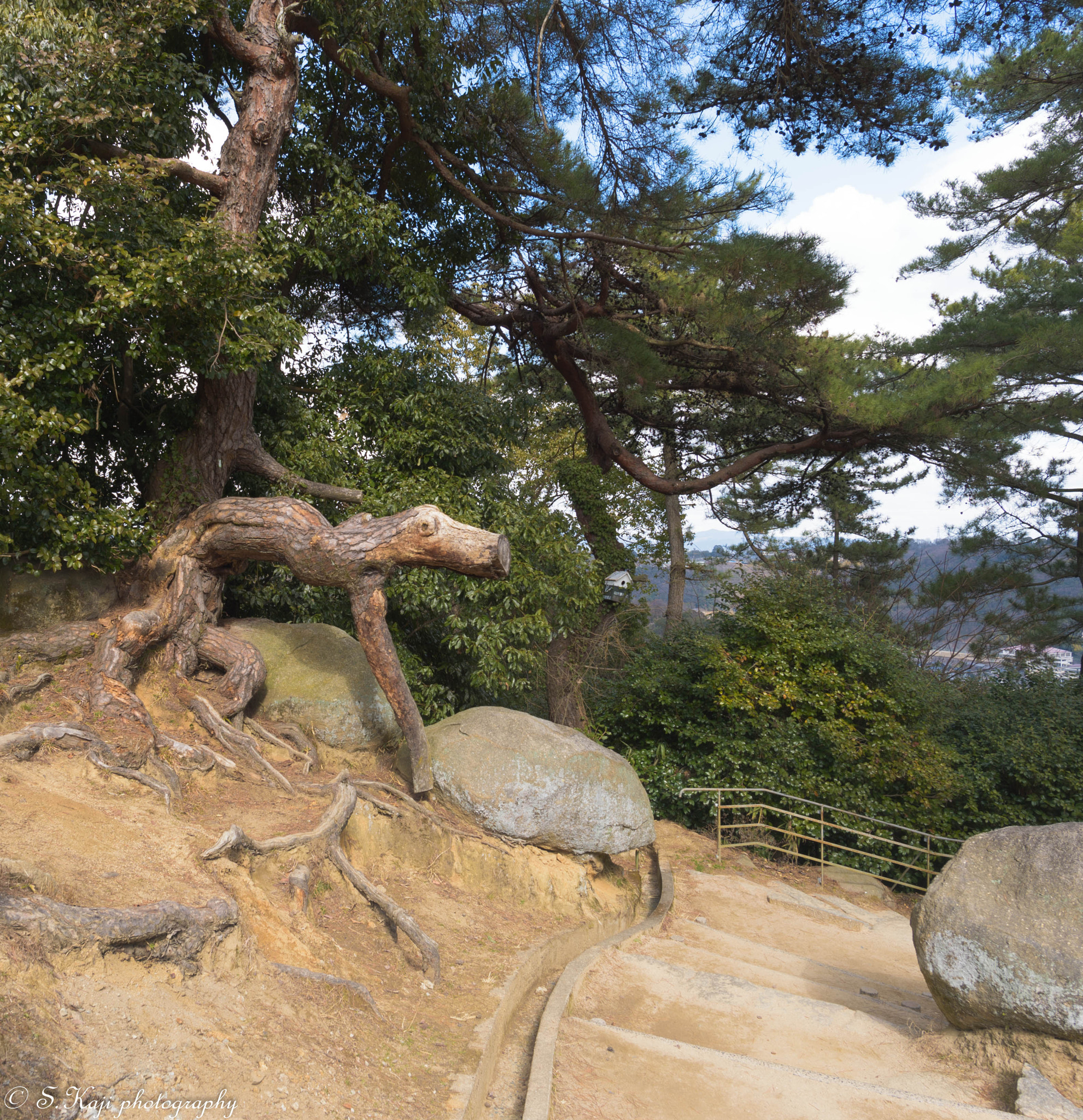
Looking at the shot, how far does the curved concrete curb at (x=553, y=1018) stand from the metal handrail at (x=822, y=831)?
2625mm

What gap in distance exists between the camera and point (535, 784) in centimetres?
816

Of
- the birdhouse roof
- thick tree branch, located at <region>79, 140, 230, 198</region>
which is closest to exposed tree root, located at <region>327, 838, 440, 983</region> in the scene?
thick tree branch, located at <region>79, 140, 230, 198</region>

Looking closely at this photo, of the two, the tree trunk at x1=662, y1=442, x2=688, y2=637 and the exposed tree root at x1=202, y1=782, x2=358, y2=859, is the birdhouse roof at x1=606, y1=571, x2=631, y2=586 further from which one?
the exposed tree root at x1=202, y1=782, x2=358, y2=859

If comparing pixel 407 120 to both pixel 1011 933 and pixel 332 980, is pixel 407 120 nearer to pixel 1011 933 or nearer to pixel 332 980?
pixel 332 980

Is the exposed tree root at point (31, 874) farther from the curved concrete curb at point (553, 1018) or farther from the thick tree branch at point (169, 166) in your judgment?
the thick tree branch at point (169, 166)

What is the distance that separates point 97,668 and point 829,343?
10262mm

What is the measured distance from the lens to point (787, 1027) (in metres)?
6.15

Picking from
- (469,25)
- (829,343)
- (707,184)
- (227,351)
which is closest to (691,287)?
(707,184)

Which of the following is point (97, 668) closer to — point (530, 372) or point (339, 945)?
point (339, 945)

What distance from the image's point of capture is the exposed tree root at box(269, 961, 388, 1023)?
4.58 metres

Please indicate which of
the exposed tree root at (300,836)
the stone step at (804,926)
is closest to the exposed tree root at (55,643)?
the exposed tree root at (300,836)

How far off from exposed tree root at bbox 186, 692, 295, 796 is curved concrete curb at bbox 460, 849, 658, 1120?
2.52 m

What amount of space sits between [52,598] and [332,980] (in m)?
5.41

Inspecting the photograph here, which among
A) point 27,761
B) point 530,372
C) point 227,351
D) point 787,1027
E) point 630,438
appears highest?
point 530,372
